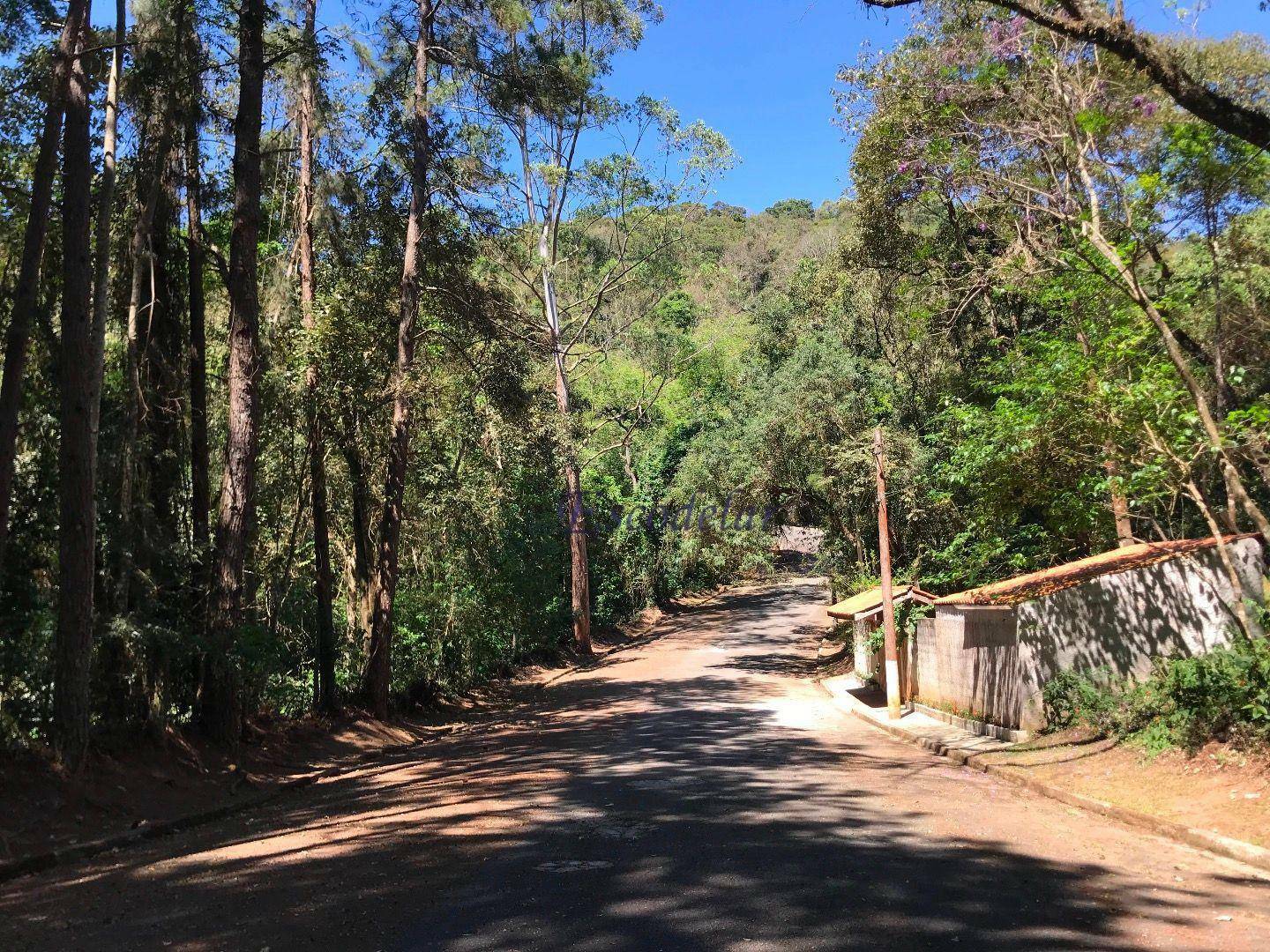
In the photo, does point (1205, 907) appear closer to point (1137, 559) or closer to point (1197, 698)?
point (1197, 698)

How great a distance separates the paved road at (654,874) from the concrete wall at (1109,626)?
2.81 meters

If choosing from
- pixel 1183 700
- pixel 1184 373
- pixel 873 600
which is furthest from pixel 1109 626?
pixel 873 600

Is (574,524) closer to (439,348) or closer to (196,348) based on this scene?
(439,348)

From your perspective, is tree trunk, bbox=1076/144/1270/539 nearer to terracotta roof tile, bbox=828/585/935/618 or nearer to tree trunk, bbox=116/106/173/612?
terracotta roof tile, bbox=828/585/935/618

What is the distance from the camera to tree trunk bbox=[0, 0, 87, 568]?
28.4 feet

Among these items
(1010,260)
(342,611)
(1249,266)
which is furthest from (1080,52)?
(342,611)

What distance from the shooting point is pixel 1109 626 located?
13000 mm

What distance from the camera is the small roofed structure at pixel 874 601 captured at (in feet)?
66.7

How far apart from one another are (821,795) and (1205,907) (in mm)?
4376

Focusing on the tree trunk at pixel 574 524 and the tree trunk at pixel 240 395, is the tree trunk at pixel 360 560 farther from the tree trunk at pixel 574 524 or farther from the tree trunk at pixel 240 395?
the tree trunk at pixel 574 524

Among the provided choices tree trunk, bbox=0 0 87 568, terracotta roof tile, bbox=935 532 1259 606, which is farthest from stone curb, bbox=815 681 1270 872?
tree trunk, bbox=0 0 87 568

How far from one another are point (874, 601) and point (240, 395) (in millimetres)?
14833

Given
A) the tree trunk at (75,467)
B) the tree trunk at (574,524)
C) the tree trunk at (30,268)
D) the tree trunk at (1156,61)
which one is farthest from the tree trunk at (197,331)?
the tree trunk at (574,524)

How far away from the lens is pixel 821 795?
9820 millimetres
